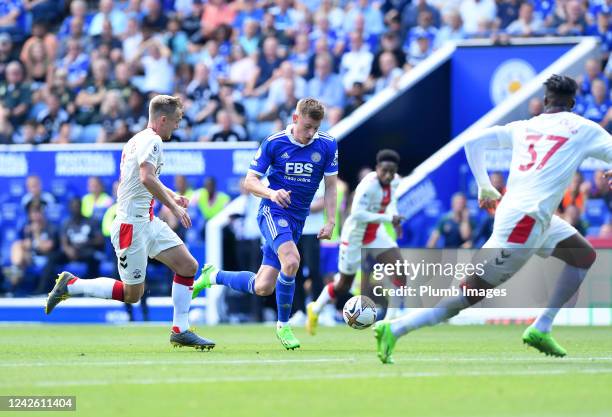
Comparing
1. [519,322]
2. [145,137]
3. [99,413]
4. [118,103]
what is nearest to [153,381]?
[99,413]

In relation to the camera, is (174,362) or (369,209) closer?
(174,362)

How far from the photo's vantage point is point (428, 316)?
955 centimetres

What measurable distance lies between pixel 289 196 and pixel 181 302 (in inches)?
55.9

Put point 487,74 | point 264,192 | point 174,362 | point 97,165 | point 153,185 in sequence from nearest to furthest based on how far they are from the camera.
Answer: point 174,362
point 153,185
point 264,192
point 97,165
point 487,74

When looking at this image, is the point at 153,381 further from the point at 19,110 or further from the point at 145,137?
the point at 19,110

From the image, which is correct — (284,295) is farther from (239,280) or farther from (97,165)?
(97,165)

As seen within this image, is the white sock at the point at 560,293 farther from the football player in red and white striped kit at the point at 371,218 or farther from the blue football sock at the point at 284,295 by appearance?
the football player in red and white striped kit at the point at 371,218

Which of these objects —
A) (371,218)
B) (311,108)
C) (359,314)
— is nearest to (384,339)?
(311,108)

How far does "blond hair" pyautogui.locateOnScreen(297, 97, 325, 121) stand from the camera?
39.5 feet

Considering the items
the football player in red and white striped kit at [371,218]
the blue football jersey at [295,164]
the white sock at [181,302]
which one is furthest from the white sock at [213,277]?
the football player in red and white striped kit at [371,218]

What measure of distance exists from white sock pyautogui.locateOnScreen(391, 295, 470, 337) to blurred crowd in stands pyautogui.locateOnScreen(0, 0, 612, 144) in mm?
11601

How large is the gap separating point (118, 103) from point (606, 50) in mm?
8371

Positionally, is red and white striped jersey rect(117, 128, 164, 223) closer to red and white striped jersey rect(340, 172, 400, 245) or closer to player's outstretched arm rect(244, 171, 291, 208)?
player's outstretched arm rect(244, 171, 291, 208)

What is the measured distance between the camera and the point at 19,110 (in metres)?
24.5
